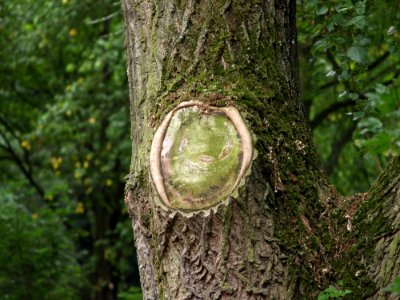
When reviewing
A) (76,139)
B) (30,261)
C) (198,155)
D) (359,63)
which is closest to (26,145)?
(76,139)

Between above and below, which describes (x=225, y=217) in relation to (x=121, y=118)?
below

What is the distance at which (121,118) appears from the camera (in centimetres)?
1008

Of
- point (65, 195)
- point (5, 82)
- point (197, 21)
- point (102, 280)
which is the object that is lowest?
point (102, 280)

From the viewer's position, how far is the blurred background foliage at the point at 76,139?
7.56 metres

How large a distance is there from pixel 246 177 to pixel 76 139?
8.39 m

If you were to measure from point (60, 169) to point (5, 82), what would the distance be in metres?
1.67

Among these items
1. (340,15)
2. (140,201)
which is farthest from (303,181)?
(340,15)

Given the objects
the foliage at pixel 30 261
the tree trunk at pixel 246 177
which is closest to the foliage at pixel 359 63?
the tree trunk at pixel 246 177

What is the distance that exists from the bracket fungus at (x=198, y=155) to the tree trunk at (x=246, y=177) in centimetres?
3

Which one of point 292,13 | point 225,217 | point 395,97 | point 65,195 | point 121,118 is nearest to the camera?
point 395,97

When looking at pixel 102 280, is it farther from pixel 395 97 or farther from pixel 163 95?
pixel 395 97

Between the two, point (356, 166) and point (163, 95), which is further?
point (356, 166)

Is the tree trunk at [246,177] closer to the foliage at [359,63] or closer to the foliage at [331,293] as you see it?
the foliage at [331,293]

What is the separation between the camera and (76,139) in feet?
35.7
